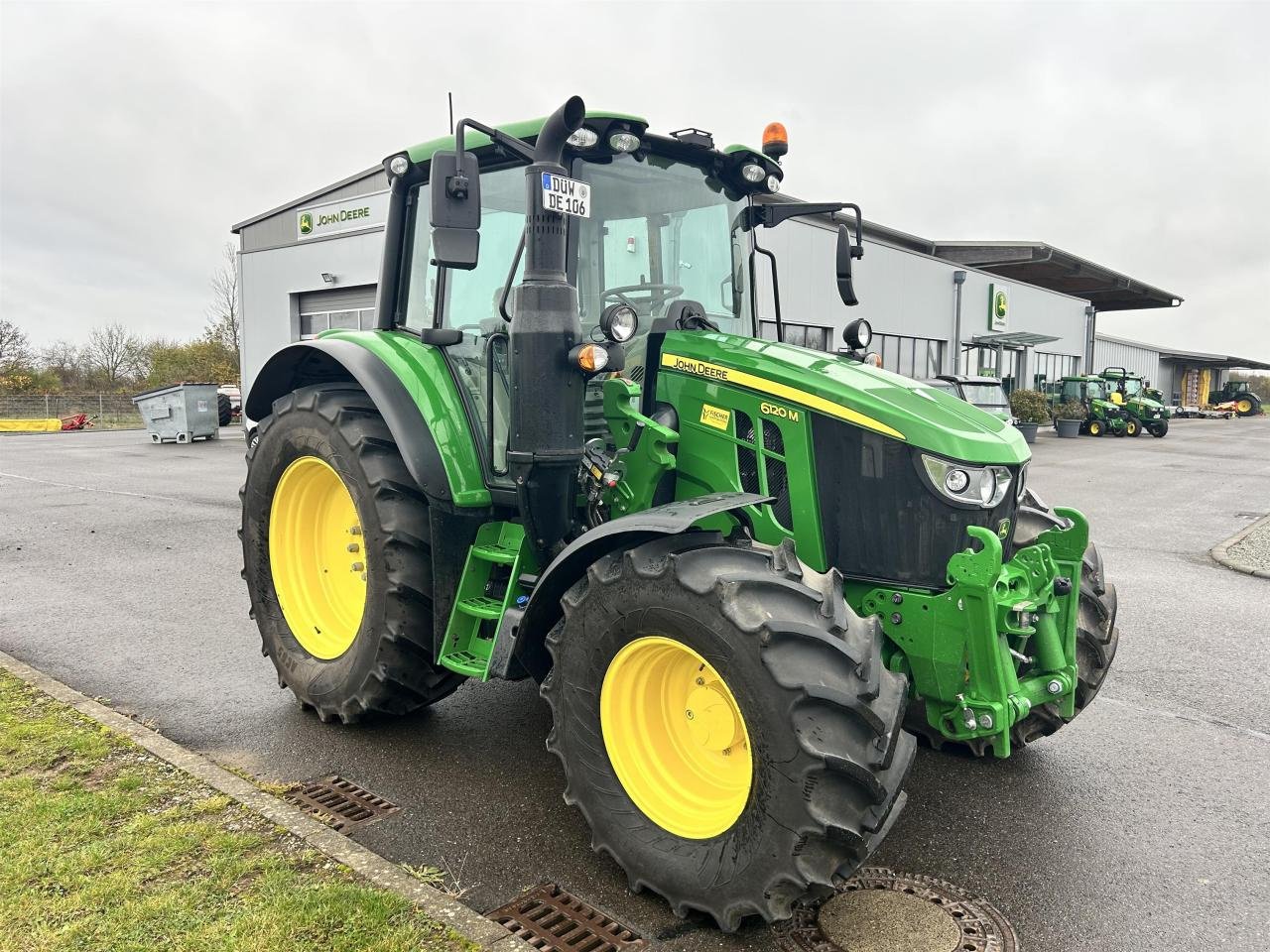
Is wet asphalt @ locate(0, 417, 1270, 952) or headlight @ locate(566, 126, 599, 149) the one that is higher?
headlight @ locate(566, 126, 599, 149)

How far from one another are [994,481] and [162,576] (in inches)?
271

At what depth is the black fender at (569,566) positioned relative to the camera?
3033 millimetres

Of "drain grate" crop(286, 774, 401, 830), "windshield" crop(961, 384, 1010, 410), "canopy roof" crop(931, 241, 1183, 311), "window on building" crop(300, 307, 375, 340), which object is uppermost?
"canopy roof" crop(931, 241, 1183, 311)

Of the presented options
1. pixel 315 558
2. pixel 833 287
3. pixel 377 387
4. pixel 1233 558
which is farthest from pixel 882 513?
pixel 833 287

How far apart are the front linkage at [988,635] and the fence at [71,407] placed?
1479 inches

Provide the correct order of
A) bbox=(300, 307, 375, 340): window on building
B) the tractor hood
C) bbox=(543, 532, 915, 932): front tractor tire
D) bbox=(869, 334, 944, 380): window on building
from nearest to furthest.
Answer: bbox=(543, 532, 915, 932): front tractor tire
the tractor hood
bbox=(300, 307, 375, 340): window on building
bbox=(869, 334, 944, 380): window on building

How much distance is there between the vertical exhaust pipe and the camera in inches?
131

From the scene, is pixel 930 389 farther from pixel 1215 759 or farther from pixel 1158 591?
pixel 1158 591

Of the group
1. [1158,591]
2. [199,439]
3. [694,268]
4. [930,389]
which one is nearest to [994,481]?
[930,389]

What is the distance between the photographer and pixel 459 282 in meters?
4.22

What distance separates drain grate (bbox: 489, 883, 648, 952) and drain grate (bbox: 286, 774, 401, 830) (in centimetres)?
86

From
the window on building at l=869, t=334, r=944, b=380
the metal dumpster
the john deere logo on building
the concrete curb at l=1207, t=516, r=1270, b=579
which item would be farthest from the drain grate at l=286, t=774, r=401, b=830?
the john deere logo on building

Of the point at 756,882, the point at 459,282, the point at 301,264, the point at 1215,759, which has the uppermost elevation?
the point at 301,264

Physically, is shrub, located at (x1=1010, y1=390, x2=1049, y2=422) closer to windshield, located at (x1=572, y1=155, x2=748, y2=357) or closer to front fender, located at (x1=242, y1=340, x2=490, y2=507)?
windshield, located at (x1=572, y1=155, x2=748, y2=357)
